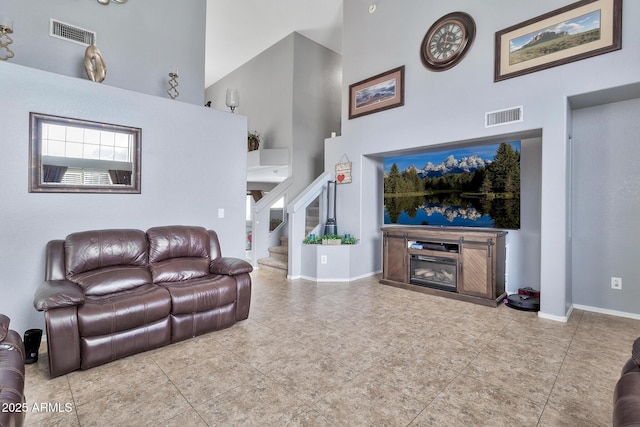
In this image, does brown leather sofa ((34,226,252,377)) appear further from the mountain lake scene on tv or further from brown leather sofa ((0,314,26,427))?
the mountain lake scene on tv

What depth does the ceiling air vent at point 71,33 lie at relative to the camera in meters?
3.13

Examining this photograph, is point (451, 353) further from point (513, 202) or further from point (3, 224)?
point (3, 224)

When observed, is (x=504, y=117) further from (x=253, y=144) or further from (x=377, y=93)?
(x=253, y=144)

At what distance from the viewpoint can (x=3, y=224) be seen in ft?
8.32

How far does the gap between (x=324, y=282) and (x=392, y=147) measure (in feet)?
7.40

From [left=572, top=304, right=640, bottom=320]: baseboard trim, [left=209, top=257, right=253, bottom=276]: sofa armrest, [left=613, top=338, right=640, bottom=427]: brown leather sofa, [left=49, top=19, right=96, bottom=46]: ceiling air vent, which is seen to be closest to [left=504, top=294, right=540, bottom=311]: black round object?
[left=572, top=304, right=640, bottom=320]: baseboard trim

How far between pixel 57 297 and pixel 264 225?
4.03 metres

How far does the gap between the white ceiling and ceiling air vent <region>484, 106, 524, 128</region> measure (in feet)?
11.5

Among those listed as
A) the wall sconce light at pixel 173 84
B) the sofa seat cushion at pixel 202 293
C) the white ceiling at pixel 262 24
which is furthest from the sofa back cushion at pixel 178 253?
the white ceiling at pixel 262 24

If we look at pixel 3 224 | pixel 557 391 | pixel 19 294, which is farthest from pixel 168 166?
pixel 557 391

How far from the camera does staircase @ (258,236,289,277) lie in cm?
530

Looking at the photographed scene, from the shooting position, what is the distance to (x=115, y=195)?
312cm

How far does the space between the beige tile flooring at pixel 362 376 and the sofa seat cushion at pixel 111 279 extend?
0.56 meters

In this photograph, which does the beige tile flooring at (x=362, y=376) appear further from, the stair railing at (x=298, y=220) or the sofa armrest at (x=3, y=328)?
the stair railing at (x=298, y=220)
